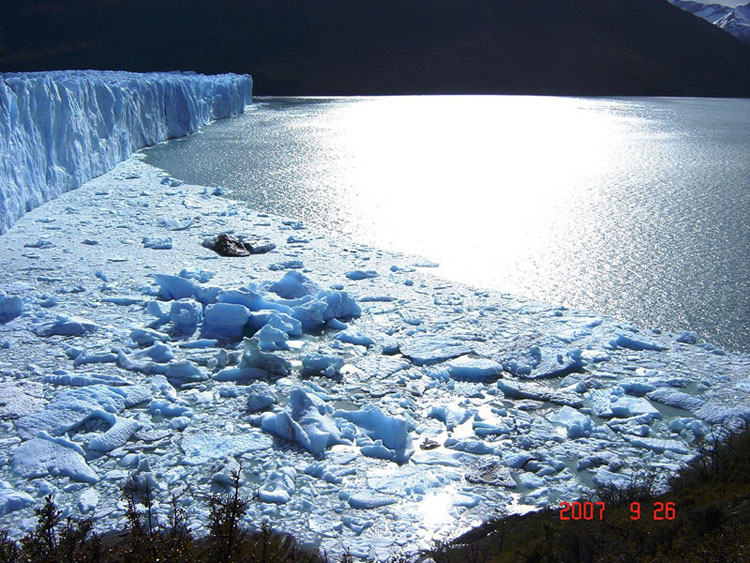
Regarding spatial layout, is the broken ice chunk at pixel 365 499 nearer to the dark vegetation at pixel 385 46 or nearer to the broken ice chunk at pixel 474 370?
the broken ice chunk at pixel 474 370

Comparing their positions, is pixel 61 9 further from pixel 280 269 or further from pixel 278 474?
pixel 278 474

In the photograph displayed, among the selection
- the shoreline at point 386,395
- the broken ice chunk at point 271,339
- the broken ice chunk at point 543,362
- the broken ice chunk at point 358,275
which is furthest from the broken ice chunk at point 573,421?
the broken ice chunk at point 358,275

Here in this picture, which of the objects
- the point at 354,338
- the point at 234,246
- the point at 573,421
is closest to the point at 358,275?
the point at 354,338

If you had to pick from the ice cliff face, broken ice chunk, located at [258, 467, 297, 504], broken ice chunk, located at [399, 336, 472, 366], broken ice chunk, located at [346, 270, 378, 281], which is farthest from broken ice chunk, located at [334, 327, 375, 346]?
the ice cliff face

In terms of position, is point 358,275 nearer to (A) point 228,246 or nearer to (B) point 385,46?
(A) point 228,246

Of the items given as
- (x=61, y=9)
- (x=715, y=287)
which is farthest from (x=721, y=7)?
(x=715, y=287)
